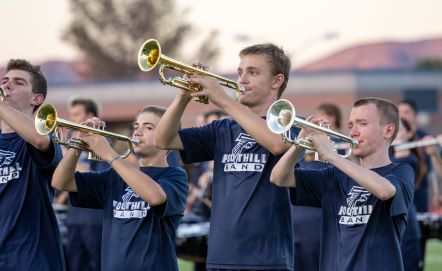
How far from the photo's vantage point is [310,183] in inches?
233

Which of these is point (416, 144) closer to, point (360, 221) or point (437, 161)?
point (437, 161)

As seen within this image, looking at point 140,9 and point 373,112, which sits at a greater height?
point 140,9

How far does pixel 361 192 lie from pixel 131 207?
4.88 feet

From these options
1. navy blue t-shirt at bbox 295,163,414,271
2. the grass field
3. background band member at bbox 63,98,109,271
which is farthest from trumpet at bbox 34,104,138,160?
the grass field

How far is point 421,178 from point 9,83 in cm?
500

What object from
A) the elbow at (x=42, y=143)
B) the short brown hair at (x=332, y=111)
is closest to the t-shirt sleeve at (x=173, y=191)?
the elbow at (x=42, y=143)

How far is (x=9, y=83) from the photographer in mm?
6520

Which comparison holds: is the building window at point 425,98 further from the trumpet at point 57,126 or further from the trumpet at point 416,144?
the trumpet at point 57,126

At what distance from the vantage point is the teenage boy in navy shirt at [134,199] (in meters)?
6.08

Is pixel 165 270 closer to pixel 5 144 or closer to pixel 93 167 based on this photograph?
pixel 5 144

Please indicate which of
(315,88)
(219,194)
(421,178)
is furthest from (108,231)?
(315,88)

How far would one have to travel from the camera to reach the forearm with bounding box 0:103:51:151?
6.10 m

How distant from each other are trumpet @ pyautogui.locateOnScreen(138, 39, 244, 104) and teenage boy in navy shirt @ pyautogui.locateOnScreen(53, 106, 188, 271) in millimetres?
619

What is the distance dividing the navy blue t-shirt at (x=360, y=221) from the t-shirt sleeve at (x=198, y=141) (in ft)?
1.98
